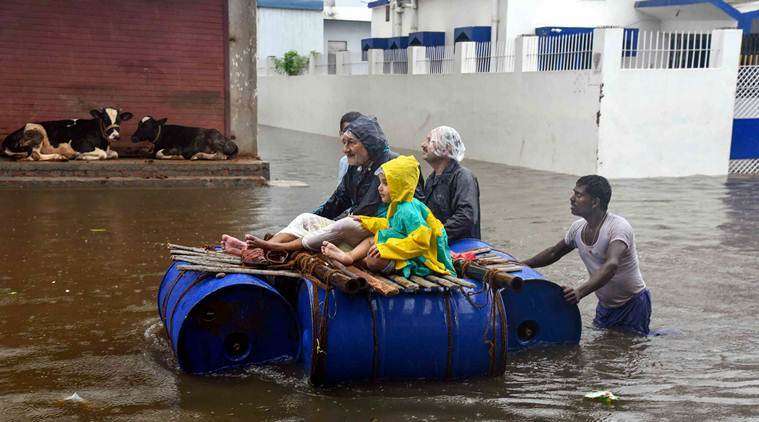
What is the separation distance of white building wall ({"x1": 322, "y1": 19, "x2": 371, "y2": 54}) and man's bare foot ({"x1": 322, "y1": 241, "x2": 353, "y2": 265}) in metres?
34.4

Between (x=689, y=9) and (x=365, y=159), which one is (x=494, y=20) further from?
(x=365, y=159)

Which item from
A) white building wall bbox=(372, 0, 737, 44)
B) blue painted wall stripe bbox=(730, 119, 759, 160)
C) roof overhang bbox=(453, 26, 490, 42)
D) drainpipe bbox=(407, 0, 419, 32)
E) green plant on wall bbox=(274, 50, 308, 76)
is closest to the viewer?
blue painted wall stripe bbox=(730, 119, 759, 160)

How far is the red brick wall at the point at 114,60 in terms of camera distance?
13.5 meters

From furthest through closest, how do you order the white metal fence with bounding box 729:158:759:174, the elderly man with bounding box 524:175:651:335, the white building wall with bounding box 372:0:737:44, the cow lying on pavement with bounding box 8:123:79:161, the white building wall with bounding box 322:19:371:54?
the white building wall with bounding box 322:19:371:54 < the white building wall with bounding box 372:0:737:44 < the white metal fence with bounding box 729:158:759:174 < the cow lying on pavement with bounding box 8:123:79:161 < the elderly man with bounding box 524:175:651:335

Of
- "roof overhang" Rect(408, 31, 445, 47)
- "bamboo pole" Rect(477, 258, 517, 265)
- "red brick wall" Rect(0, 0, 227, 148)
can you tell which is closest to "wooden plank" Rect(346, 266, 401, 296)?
"bamboo pole" Rect(477, 258, 517, 265)

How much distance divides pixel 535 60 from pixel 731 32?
3637mm

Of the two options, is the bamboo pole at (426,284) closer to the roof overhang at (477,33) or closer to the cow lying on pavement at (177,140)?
the cow lying on pavement at (177,140)

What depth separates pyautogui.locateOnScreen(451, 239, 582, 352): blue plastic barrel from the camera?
5230 millimetres

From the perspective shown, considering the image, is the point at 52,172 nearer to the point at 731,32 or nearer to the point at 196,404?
the point at 196,404

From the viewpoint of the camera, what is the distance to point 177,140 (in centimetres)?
1389

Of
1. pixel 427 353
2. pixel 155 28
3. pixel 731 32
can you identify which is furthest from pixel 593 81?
pixel 427 353

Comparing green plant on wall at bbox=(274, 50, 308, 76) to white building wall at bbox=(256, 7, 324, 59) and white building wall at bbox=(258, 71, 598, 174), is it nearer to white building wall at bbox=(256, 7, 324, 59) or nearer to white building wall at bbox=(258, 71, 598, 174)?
white building wall at bbox=(258, 71, 598, 174)

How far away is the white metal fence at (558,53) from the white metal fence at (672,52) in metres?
0.70

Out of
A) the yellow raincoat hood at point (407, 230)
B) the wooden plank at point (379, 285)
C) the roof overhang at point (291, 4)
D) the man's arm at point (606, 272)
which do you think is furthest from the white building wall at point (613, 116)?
the roof overhang at point (291, 4)
